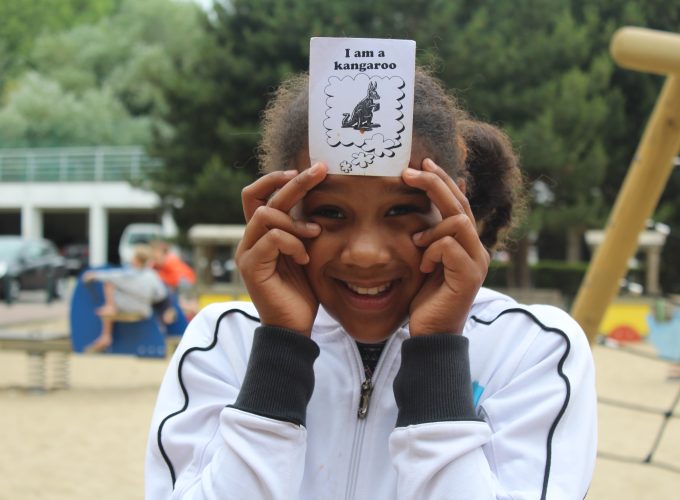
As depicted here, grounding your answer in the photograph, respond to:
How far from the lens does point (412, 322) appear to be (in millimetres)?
1434

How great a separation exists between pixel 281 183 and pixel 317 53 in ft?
0.79

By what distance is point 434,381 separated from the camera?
1.37 meters

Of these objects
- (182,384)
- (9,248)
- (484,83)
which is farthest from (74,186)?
(182,384)

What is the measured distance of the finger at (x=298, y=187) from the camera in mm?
1405

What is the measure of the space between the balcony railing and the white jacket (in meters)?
30.3

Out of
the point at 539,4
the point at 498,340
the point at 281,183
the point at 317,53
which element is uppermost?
the point at 539,4

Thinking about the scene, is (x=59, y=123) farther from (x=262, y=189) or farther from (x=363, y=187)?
(x=363, y=187)

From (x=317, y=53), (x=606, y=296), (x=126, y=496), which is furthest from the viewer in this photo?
(x=126, y=496)

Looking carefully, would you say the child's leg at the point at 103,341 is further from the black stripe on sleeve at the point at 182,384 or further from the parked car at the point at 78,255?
the parked car at the point at 78,255

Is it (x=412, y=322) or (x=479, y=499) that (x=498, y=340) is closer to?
(x=412, y=322)

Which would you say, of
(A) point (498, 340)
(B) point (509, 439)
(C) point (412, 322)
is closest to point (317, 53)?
(C) point (412, 322)

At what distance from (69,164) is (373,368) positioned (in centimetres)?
3352

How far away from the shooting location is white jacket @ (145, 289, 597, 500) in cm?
133

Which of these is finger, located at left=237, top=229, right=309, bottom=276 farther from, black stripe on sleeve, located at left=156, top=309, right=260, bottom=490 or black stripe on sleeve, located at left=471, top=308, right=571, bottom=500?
black stripe on sleeve, located at left=471, top=308, right=571, bottom=500
